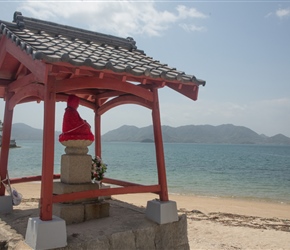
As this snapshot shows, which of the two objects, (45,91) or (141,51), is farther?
(141,51)

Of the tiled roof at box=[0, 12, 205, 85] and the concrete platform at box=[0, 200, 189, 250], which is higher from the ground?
the tiled roof at box=[0, 12, 205, 85]

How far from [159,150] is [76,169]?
4.84ft

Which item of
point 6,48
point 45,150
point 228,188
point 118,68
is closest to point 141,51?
point 118,68

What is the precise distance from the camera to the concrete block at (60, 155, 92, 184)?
199 inches

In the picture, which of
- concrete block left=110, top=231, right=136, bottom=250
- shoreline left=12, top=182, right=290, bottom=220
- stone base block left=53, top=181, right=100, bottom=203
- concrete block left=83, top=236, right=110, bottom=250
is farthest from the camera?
shoreline left=12, top=182, right=290, bottom=220

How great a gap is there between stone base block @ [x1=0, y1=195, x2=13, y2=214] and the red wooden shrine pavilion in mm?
202

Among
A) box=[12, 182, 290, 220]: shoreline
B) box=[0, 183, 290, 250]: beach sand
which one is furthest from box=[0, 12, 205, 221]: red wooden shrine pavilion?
box=[12, 182, 290, 220]: shoreline

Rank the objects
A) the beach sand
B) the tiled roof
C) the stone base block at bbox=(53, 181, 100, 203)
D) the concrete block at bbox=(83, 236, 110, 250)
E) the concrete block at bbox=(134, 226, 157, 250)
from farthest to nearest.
A: the beach sand
the stone base block at bbox=(53, 181, 100, 203)
the concrete block at bbox=(134, 226, 157, 250)
the concrete block at bbox=(83, 236, 110, 250)
the tiled roof

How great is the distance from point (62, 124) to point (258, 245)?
5492 millimetres

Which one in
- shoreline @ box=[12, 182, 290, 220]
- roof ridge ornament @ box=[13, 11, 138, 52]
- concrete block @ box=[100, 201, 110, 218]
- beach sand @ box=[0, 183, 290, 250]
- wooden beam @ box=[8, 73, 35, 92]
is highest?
roof ridge ornament @ box=[13, 11, 138, 52]

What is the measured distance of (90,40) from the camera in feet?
18.1

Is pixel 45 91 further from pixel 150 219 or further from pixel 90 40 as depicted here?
pixel 150 219

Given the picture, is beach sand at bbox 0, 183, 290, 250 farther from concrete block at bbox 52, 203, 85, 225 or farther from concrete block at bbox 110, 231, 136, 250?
concrete block at bbox 110, 231, 136, 250

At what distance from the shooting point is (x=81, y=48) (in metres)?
4.62
